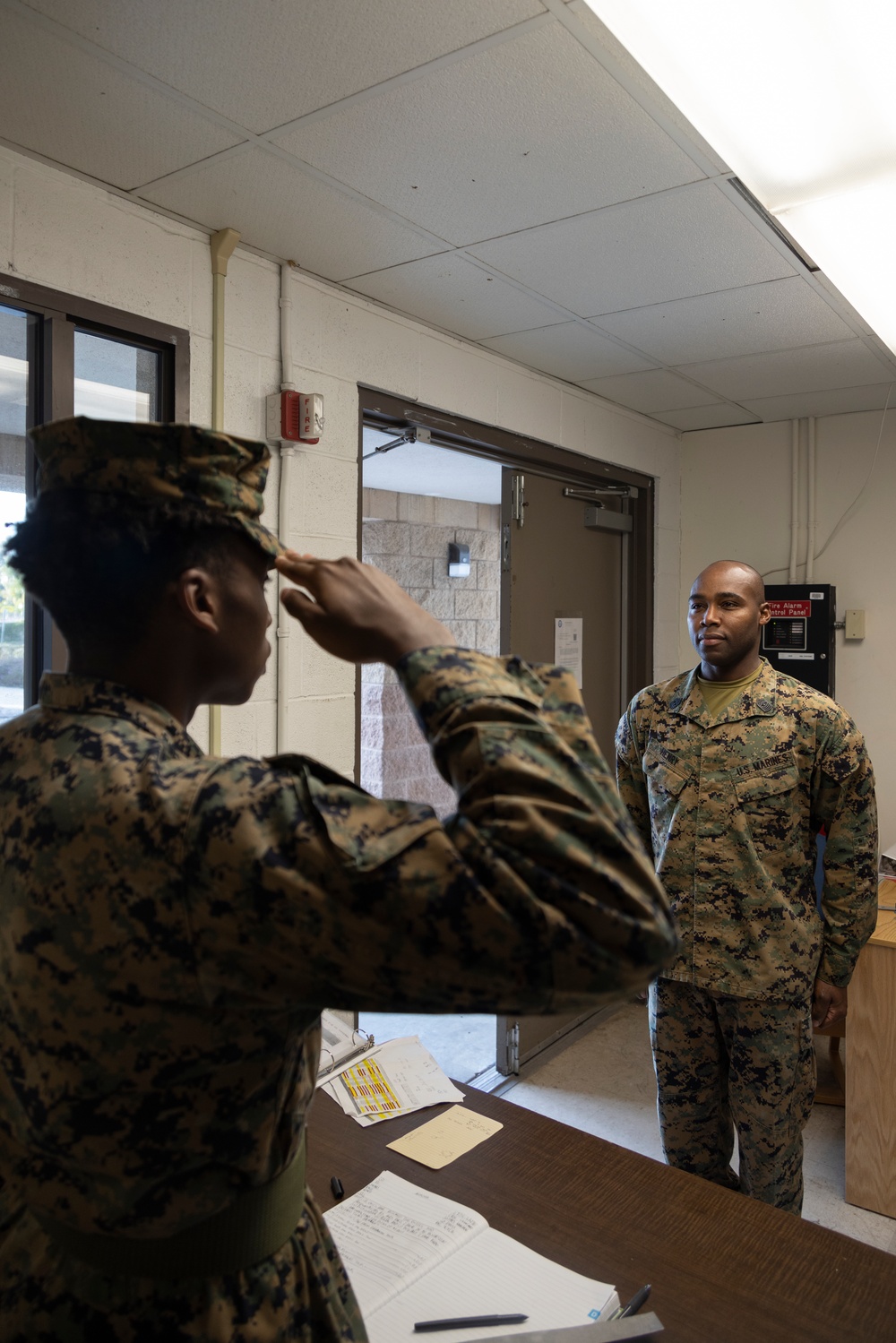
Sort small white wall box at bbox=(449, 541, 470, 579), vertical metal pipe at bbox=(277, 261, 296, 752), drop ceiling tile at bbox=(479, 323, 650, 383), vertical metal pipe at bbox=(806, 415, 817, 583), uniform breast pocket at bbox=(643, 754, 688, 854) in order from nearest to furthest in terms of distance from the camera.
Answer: uniform breast pocket at bbox=(643, 754, 688, 854) < vertical metal pipe at bbox=(277, 261, 296, 752) < drop ceiling tile at bbox=(479, 323, 650, 383) < vertical metal pipe at bbox=(806, 415, 817, 583) < small white wall box at bbox=(449, 541, 470, 579)

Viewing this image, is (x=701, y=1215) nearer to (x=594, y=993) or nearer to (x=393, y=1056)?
(x=393, y=1056)

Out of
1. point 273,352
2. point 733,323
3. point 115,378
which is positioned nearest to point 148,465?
point 115,378

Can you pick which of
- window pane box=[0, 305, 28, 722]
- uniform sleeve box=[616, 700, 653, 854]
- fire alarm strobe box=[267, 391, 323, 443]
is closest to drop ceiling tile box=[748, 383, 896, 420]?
uniform sleeve box=[616, 700, 653, 854]

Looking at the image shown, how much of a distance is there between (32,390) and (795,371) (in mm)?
2548

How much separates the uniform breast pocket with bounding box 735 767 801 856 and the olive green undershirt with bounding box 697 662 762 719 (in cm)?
22

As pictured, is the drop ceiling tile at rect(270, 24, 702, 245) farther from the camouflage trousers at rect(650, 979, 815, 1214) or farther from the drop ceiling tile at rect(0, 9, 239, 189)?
the camouflage trousers at rect(650, 979, 815, 1214)

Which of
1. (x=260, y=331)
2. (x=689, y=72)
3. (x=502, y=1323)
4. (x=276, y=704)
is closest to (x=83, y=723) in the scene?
(x=502, y=1323)

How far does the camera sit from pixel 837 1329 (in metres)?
0.97

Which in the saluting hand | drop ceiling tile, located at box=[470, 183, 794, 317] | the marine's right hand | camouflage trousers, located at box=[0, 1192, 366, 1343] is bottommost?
the saluting hand

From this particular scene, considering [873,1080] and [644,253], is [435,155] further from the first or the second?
[873,1080]

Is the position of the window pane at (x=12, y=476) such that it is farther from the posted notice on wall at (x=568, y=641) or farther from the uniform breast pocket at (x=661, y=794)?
the posted notice on wall at (x=568, y=641)

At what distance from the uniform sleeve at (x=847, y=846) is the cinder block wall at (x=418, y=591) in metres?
2.68

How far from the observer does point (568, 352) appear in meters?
3.12

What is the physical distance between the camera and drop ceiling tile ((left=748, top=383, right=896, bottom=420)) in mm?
3510
